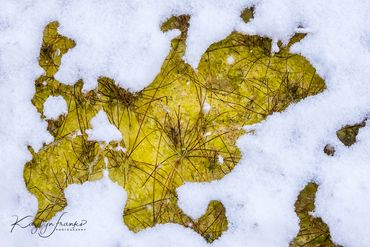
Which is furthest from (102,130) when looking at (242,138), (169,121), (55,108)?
(242,138)

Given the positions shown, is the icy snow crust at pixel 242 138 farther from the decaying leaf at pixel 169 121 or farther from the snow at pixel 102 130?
the snow at pixel 102 130

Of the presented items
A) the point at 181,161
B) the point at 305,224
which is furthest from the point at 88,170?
the point at 305,224

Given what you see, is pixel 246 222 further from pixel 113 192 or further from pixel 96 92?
pixel 96 92
